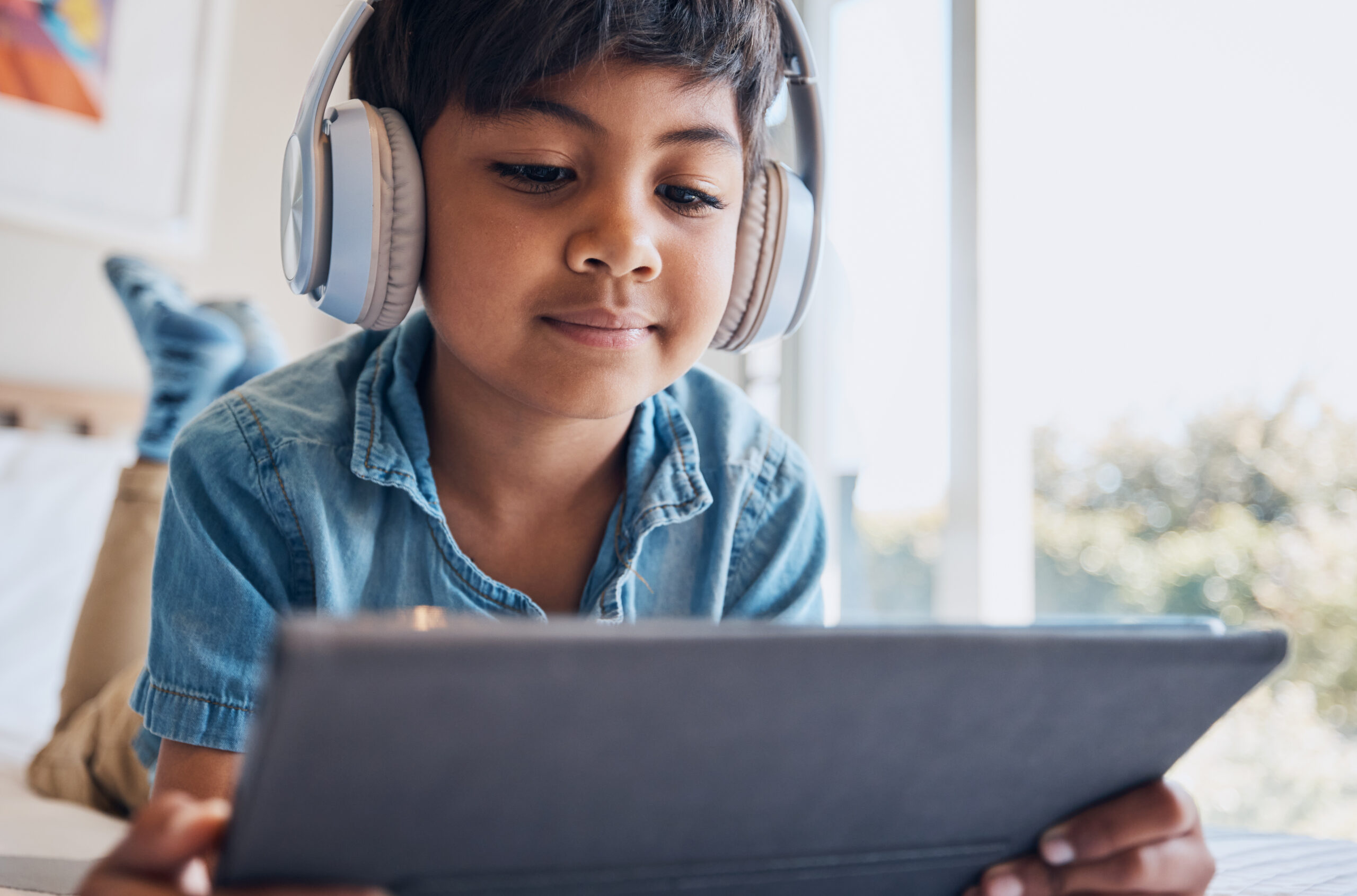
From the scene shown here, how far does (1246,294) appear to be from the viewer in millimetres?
1778

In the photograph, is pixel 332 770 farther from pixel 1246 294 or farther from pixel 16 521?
pixel 1246 294

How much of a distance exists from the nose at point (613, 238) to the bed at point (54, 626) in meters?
0.59

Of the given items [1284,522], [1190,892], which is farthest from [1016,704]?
[1284,522]

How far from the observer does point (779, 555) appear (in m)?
0.96

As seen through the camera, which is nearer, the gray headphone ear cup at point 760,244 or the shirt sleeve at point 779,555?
the gray headphone ear cup at point 760,244

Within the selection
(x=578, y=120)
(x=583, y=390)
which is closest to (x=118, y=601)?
(x=583, y=390)

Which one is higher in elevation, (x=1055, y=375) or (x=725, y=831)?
(x=1055, y=375)

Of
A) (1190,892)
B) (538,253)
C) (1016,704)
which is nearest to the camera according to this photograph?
(1016,704)

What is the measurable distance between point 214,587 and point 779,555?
1.58 feet

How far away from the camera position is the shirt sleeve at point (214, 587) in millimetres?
725

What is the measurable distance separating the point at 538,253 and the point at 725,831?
46 centimetres

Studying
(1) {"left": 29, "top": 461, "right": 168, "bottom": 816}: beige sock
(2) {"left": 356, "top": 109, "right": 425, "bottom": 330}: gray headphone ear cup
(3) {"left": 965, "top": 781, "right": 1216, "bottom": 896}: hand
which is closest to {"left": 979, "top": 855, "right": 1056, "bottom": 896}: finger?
(3) {"left": 965, "top": 781, "right": 1216, "bottom": 896}: hand

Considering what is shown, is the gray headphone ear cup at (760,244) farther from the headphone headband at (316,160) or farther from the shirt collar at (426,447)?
the headphone headband at (316,160)

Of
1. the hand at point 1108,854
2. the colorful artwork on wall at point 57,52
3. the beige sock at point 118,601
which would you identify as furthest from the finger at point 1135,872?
the colorful artwork on wall at point 57,52
